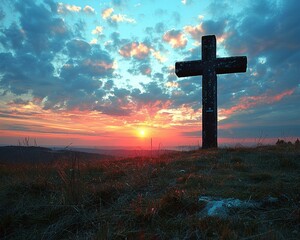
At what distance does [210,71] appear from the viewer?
950cm

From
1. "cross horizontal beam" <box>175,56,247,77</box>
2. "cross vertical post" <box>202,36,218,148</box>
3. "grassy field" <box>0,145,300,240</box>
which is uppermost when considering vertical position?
"cross horizontal beam" <box>175,56,247,77</box>

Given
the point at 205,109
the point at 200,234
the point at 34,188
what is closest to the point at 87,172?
the point at 34,188

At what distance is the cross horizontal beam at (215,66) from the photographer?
9195mm

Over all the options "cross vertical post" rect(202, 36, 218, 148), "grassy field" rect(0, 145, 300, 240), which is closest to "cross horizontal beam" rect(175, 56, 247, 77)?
"cross vertical post" rect(202, 36, 218, 148)

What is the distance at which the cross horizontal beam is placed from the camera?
30.2ft

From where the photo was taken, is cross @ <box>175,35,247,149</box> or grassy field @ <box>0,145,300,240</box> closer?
grassy field @ <box>0,145,300,240</box>

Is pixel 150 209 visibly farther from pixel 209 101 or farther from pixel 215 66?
pixel 215 66

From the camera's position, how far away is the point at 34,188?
4.12 meters

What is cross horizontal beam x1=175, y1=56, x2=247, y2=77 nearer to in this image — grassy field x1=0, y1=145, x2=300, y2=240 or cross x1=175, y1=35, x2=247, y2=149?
cross x1=175, y1=35, x2=247, y2=149

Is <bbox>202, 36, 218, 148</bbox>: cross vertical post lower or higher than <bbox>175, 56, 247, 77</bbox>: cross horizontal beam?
lower

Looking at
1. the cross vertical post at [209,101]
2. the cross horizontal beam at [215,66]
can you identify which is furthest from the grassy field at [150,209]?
the cross horizontal beam at [215,66]

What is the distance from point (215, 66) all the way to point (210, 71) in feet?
0.81

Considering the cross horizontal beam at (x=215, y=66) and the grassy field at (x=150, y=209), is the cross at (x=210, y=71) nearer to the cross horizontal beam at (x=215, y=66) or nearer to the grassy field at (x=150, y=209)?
the cross horizontal beam at (x=215, y=66)

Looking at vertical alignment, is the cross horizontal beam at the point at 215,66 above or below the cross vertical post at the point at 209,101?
above
